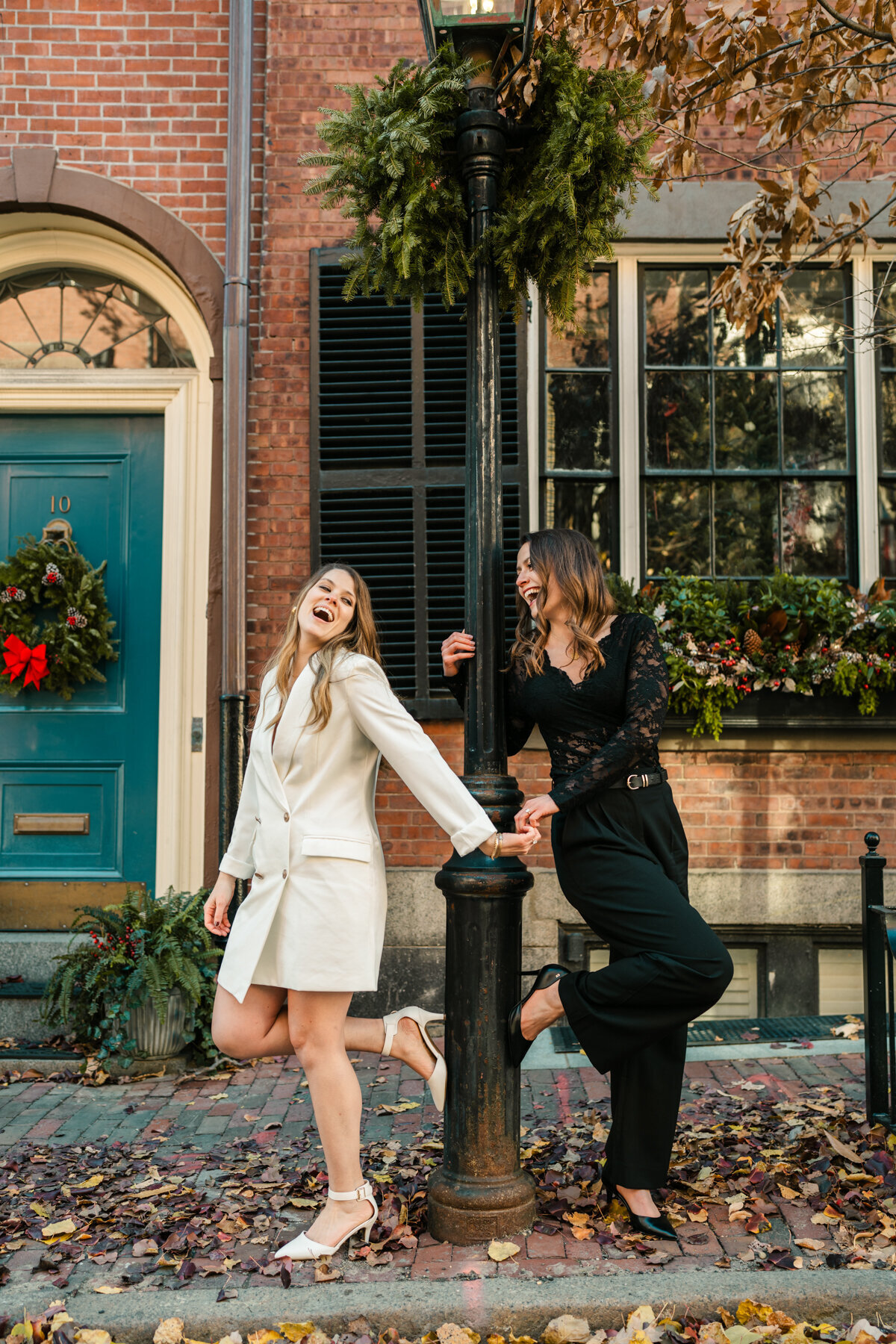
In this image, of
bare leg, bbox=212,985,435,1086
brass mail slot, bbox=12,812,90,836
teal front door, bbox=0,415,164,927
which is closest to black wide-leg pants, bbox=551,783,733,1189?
bare leg, bbox=212,985,435,1086

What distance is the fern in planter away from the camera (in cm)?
512

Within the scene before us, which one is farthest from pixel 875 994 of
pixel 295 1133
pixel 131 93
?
pixel 131 93

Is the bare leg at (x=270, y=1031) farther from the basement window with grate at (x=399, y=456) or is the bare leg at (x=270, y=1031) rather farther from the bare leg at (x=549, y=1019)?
the basement window with grate at (x=399, y=456)

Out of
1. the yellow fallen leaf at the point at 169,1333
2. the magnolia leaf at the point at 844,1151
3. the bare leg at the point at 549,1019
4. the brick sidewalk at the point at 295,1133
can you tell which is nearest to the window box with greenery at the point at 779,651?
the brick sidewalk at the point at 295,1133

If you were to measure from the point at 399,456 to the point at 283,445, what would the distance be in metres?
0.66

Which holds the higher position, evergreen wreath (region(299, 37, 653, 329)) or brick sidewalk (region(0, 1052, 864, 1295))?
evergreen wreath (region(299, 37, 653, 329))

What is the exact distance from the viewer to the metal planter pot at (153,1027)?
5.17 meters

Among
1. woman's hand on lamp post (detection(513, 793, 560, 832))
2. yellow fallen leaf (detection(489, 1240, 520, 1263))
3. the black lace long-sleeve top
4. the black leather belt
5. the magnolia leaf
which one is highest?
the black lace long-sleeve top

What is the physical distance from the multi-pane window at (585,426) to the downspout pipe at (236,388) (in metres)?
1.72

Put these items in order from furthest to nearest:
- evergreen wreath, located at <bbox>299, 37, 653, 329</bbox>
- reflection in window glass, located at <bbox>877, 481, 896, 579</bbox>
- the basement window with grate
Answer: reflection in window glass, located at <bbox>877, 481, 896, 579</bbox>
the basement window with grate
evergreen wreath, located at <bbox>299, 37, 653, 329</bbox>

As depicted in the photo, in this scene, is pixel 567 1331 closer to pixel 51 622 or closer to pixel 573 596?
pixel 573 596

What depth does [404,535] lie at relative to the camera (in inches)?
243

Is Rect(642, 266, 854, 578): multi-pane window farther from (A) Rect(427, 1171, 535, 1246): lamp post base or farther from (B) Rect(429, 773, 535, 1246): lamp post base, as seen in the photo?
(A) Rect(427, 1171, 535, 1246): lamp post base

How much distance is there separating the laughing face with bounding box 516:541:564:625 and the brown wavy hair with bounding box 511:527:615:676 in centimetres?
1
